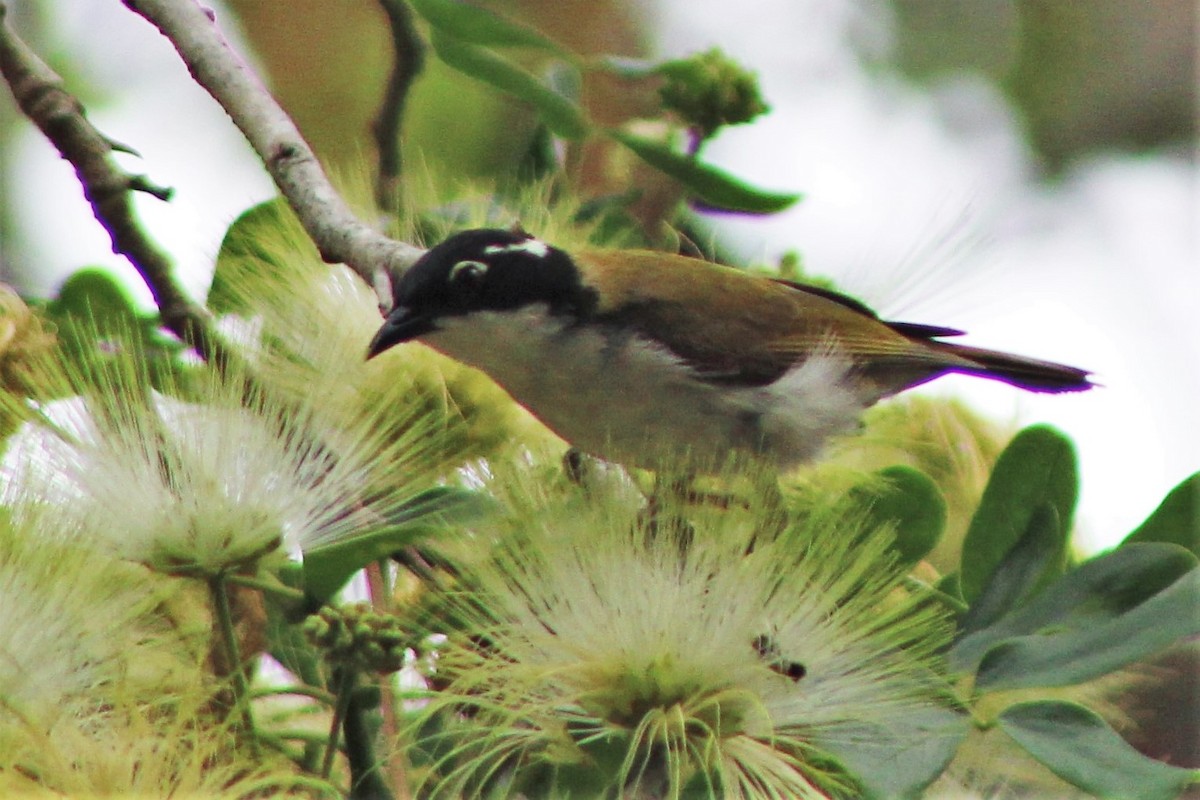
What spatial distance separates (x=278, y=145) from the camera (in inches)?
95.3

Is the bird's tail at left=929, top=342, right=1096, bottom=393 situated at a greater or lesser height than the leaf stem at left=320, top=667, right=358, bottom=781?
greater

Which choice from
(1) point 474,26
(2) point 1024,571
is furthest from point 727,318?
(2) point 1024,571

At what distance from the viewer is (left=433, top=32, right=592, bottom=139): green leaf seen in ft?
8.45

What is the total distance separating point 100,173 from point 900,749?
5.53ft

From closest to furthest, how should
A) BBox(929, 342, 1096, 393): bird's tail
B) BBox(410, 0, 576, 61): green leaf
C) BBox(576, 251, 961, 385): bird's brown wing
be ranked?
1. BBox(410, 0, 576, 61): green leaf
2. BBox(576, 251, 961, 385): bird's brown wing
3. BBox(929, 342, 1096, 393): bird's tail

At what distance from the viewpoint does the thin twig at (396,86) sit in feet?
8.80

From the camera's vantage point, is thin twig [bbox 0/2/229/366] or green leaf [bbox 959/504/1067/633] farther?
thin twig [bbox 0/2/229/366]

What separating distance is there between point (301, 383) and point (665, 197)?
123 cm

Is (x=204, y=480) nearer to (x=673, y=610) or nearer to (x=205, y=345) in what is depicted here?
(x=205, y=345)

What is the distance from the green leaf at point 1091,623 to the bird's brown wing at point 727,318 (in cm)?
134

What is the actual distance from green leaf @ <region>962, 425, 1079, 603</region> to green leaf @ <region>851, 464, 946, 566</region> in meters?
0.06

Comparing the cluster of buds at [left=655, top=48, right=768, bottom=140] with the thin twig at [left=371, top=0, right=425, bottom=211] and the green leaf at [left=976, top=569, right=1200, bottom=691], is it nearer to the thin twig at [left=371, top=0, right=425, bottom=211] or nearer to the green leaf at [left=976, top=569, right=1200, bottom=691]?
the thin twig at [left=371, top=0, right=425, bottom=211]

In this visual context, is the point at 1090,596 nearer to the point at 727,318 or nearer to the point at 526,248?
the point at 526,248


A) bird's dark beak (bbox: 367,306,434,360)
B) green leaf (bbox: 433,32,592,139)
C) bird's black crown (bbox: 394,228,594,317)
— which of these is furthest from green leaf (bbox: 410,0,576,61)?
bird's dark beak (bbox: 367,306,434,360)
